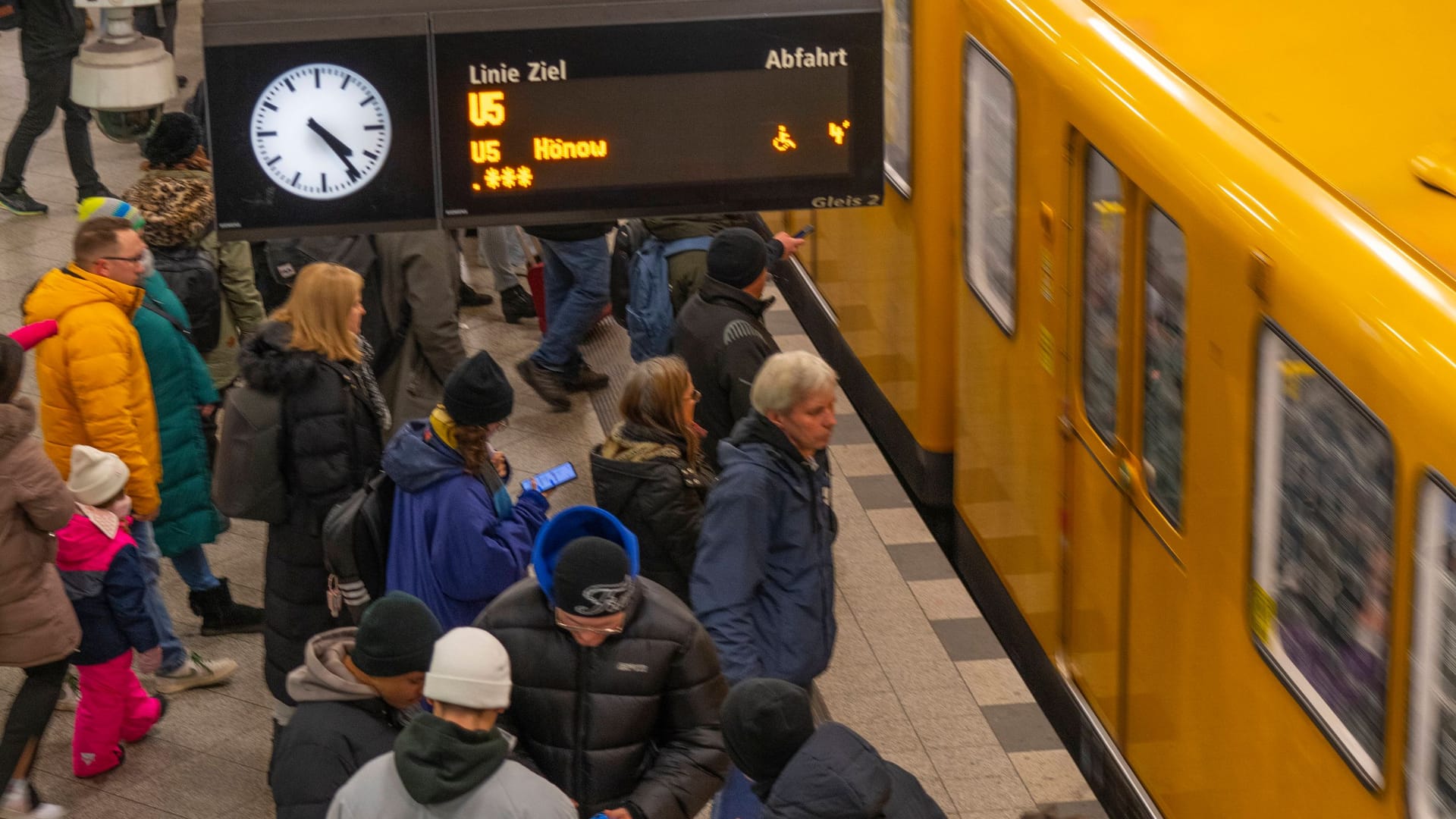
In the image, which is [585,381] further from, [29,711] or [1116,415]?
[1116,415]

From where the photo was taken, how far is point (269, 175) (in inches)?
209

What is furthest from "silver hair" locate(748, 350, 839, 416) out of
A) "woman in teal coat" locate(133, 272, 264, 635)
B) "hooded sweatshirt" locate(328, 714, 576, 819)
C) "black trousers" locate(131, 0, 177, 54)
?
"black trousers" locate(131, 0, 177, 54)

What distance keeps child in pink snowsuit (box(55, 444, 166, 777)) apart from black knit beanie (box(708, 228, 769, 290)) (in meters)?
2.22

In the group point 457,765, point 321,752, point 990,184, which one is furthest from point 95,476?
point 990,184

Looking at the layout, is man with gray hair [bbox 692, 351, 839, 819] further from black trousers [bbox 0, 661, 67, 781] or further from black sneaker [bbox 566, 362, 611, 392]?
black sneaker [bbox 566, 362, 611, 392]

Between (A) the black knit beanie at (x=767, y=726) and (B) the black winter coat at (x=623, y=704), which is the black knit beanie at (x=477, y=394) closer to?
(B) the black winter coat at (x=623, y=704)

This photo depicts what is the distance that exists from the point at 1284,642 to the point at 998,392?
2289mm

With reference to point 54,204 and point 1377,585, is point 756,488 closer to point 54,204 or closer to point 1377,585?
point 1377,585

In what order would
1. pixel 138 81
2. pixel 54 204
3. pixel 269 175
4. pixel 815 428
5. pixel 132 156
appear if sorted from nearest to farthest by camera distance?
pixel 815 428, pixel 269 175, pixel 138 81, pixel 54 204, pixel 132 156

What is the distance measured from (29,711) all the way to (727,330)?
2.70m

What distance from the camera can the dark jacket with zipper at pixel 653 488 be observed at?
5477mm

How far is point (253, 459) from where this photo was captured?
5656mm

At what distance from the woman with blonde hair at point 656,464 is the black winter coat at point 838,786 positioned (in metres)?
2.00

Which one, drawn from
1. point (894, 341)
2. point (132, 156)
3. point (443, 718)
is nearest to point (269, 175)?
point (443, 718)
